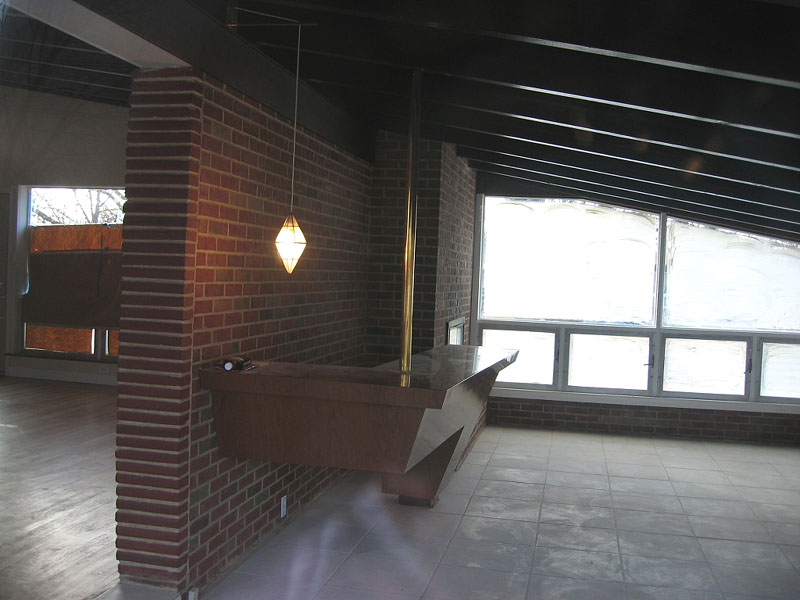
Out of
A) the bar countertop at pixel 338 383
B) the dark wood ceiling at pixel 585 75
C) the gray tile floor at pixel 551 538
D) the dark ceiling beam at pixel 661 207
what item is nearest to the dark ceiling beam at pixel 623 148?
the dark wood ceiling at pixel 585 75

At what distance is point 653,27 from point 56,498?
4.66 meters

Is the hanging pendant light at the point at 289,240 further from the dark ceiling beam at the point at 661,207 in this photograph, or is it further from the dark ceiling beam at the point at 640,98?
the dark ceiling beam at the point at 661,207

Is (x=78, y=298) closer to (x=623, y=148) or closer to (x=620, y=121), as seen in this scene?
(x=623, y=148)

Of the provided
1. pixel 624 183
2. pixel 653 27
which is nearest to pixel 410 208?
pixel 653 27

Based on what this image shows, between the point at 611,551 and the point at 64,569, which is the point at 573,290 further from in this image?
the point at 64,569

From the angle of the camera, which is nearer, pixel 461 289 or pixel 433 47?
pixel 433 47

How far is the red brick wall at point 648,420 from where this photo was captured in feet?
26.6

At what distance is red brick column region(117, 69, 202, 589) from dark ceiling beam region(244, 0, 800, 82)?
120 centimetres

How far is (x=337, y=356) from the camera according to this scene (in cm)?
579

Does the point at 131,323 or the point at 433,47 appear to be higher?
the point at 433,47

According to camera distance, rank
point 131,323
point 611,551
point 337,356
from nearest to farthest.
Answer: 1. point 131,323
2. point 611,551
3. point 337,356

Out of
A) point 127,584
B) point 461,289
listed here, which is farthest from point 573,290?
point 127,584

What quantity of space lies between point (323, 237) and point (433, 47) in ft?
6.15

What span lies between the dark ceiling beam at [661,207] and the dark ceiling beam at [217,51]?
3.24 meters
